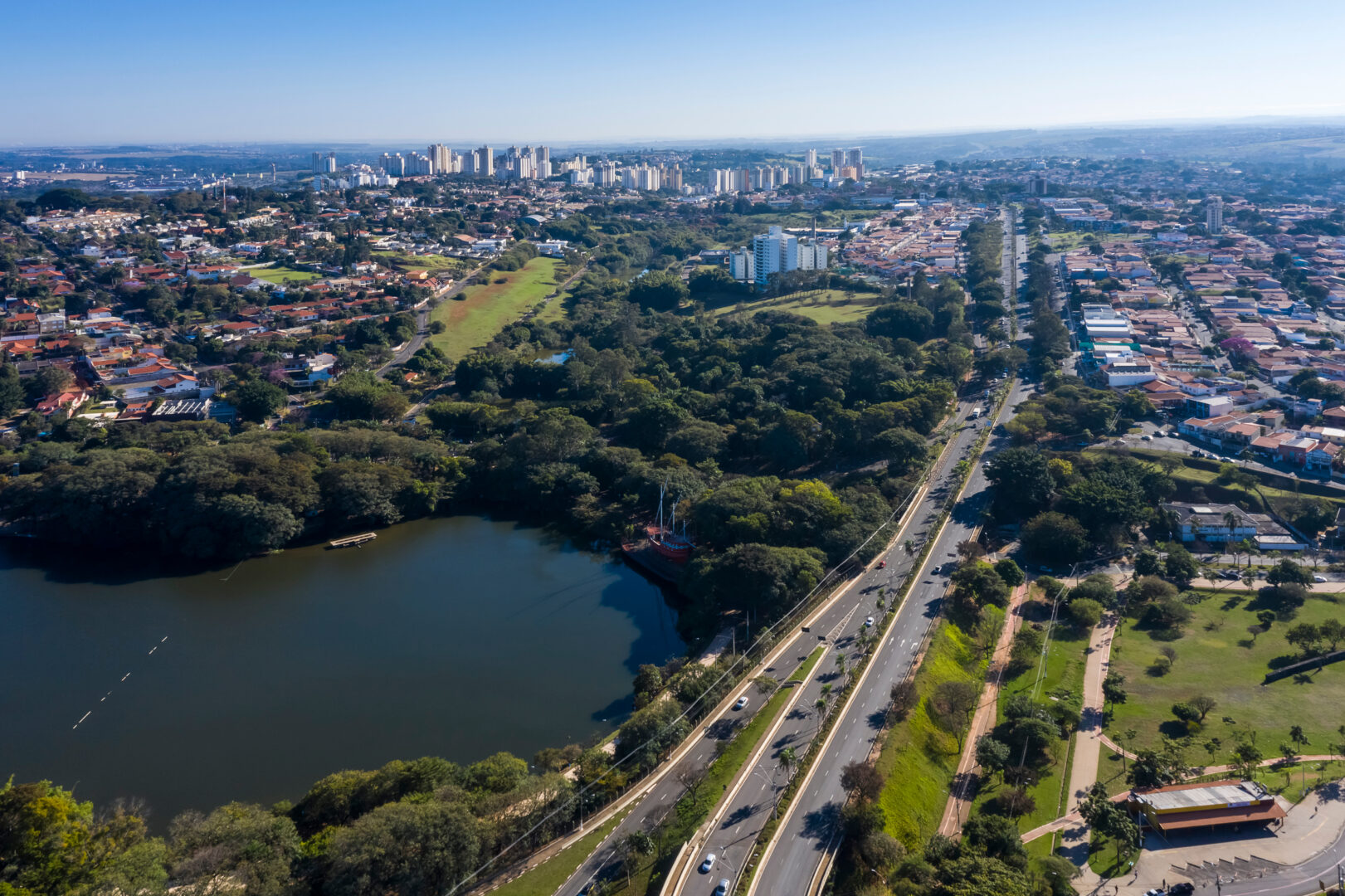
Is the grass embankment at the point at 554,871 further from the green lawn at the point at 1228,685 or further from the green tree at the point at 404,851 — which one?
the green lawn at the point at 1228,685

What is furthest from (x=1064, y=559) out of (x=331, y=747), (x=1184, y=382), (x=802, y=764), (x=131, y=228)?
(x=131, y=228)

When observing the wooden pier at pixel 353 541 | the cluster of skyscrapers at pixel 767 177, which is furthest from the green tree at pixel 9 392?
the cluster of skyscrapers at pixel 767 177

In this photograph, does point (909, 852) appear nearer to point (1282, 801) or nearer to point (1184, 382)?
point (1282, 801)

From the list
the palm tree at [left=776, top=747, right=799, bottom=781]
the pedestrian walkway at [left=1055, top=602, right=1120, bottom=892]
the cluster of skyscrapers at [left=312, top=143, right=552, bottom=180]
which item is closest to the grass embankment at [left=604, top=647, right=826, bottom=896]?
the palm tree at [left=776, top=747, right=799, bottom=781]

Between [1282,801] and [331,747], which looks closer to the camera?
[1282,801]

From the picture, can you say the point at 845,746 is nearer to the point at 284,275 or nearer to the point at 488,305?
the point at 488,305

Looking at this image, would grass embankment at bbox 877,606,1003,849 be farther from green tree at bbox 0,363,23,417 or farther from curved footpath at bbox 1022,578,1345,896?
green tree at bbox 0,363,23,417
